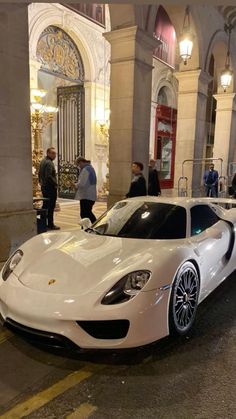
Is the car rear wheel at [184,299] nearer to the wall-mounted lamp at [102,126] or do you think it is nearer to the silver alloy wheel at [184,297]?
the silver alloy wheel at [184,297]

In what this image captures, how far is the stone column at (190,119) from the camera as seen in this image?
1068cm

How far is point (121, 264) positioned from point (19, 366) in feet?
3.55

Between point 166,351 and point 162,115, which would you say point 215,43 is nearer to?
point 162,115

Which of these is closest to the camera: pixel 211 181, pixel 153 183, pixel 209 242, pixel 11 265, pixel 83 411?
pixel 83 411

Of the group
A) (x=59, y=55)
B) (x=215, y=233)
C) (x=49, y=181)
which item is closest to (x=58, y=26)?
(x=59, y=55)

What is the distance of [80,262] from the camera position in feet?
9.64

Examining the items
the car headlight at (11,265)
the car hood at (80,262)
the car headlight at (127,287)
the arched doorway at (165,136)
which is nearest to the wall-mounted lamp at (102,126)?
the arched doorway at (165,136)

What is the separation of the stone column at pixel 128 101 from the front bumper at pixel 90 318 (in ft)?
17.4

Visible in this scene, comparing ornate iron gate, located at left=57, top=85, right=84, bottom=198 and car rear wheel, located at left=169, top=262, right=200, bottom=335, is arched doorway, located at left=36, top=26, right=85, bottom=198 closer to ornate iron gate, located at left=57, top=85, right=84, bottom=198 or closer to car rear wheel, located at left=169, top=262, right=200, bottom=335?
ornate iron gate, located at left=57, top=85, right=84, bottom=198

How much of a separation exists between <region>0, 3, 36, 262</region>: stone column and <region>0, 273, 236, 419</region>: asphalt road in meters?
2.52

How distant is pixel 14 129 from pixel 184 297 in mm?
3704

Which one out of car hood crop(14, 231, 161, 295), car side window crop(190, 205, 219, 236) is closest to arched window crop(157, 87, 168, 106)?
car side window crop(190, 205, 219, 236)

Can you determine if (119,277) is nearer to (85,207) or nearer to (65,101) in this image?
(85,207)

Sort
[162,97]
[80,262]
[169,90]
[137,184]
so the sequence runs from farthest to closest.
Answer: [169,90] < [162,97] < [137,184] < [80,262]
